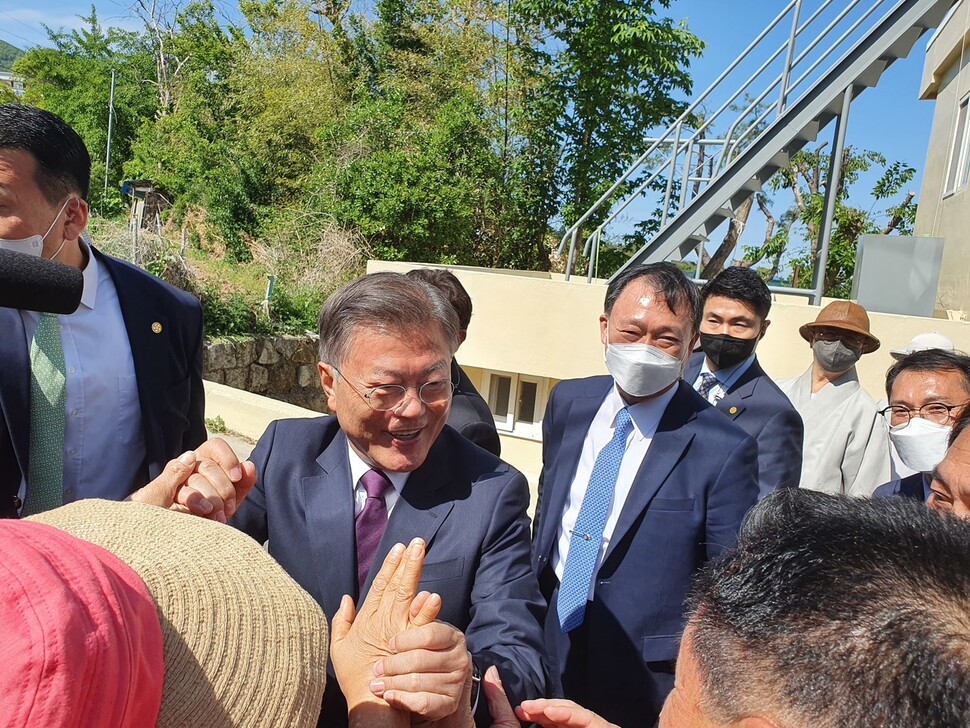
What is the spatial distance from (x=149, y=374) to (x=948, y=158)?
1222 cm

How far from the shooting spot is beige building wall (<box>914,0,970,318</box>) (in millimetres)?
9695

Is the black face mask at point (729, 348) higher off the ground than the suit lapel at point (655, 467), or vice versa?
the black face mask at point (729, 348)

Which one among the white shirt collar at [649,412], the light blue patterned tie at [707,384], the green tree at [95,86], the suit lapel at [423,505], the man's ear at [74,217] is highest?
the green tree at [95,86]

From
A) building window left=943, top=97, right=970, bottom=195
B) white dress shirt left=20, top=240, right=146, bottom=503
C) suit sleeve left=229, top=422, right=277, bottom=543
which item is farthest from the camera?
building window left=943, top=97, right=970, bottom=195

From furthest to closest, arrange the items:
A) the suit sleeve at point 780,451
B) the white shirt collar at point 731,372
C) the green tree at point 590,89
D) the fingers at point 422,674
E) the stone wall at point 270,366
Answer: the green tree at point 590,89
the stone wall at point 270,366
the white shirt collar at point 731,372
the suit sleeve at point 780,451
the fingers at point 422,674

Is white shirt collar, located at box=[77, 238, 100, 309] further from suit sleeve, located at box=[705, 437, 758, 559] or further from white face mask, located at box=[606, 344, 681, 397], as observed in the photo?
suit sleeve, located at box=[705, 437, 758, 559]

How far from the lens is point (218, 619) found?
90cm

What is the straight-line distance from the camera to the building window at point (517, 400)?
1005 centimetres

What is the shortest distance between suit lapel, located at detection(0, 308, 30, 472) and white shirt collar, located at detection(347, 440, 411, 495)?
3.12ft

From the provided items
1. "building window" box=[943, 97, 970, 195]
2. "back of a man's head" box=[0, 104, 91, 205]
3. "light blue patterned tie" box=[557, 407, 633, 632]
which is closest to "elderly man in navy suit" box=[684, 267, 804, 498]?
"light blue patterned tie" box=[557, 407, 633, 632]

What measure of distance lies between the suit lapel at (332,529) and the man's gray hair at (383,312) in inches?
12.1

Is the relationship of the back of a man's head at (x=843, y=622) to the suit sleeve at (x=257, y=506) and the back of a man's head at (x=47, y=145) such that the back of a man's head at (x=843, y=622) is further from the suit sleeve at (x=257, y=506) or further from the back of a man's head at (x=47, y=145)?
the back of a man's head at (x=47, y=145)

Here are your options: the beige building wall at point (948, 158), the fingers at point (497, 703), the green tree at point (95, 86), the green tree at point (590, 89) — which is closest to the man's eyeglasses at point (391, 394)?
the fingers at point (497, 703)

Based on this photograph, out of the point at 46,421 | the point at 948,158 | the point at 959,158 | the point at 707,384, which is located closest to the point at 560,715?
the point at 46,421
